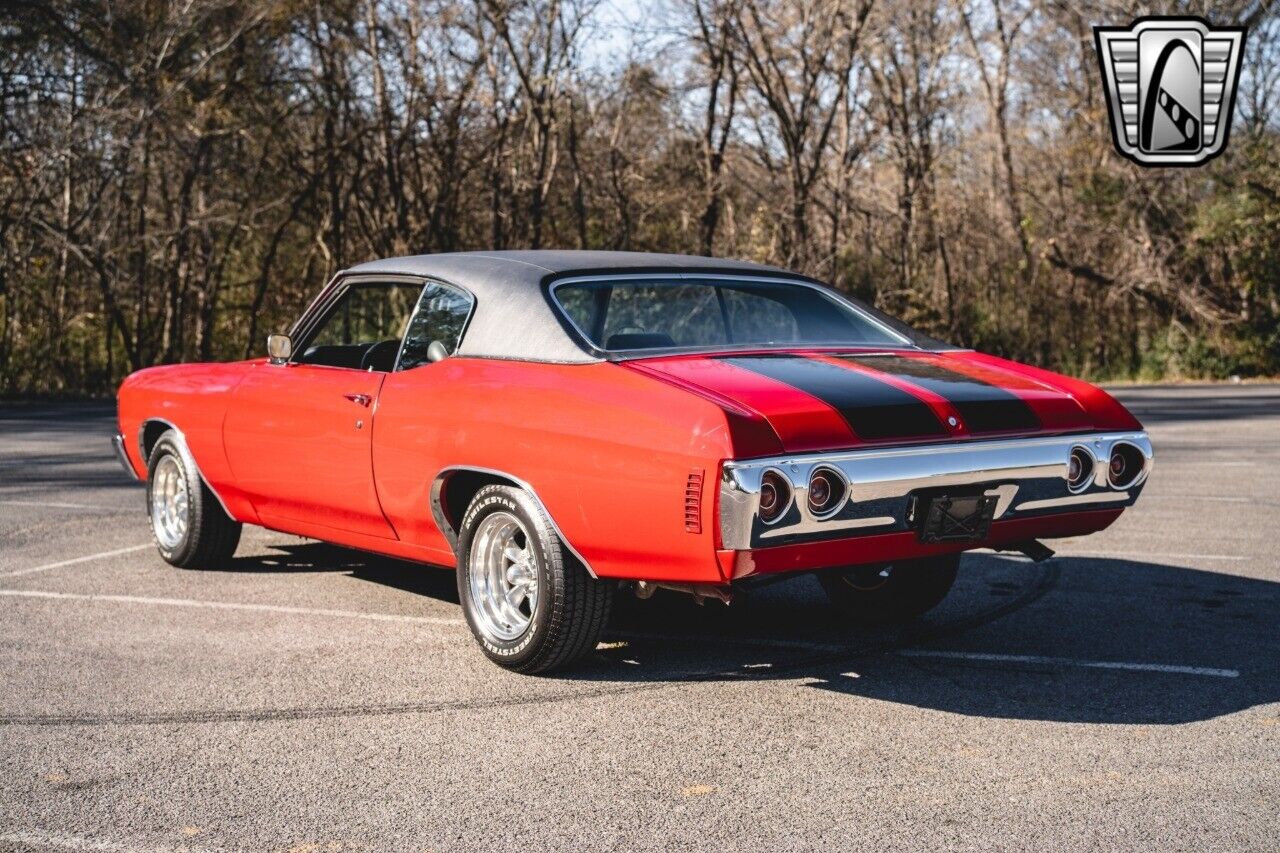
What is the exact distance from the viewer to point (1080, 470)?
17.3 feet

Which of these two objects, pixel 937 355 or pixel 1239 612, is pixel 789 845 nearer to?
pixel 937 355

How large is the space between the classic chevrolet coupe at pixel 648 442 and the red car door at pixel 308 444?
13mm

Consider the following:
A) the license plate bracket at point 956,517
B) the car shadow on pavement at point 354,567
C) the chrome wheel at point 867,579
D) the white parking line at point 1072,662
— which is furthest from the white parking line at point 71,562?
the license plate bracket at point 956,517

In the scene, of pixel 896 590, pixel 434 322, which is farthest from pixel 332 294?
pixel 896 590

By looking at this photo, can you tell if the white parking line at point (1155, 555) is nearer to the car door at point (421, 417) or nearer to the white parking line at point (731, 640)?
the white parking line at point (731, 640)

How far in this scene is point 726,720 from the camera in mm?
4750

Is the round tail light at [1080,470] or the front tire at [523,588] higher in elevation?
the round tail light at [1080,470]

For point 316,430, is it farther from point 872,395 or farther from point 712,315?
point 872,395

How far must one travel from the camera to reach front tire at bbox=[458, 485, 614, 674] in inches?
203

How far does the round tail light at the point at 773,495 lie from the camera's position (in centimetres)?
454

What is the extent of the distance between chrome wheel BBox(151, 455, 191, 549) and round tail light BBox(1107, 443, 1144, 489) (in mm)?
4622

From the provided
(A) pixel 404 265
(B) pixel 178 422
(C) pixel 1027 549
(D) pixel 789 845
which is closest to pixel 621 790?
(D) pixel 789 845

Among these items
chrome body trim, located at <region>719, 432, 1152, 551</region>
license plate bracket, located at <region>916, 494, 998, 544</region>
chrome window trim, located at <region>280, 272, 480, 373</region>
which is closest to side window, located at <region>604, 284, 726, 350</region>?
chrome window trim, located at <region>280, 272, 480, 373</region>

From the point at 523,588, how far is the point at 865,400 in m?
1.49
